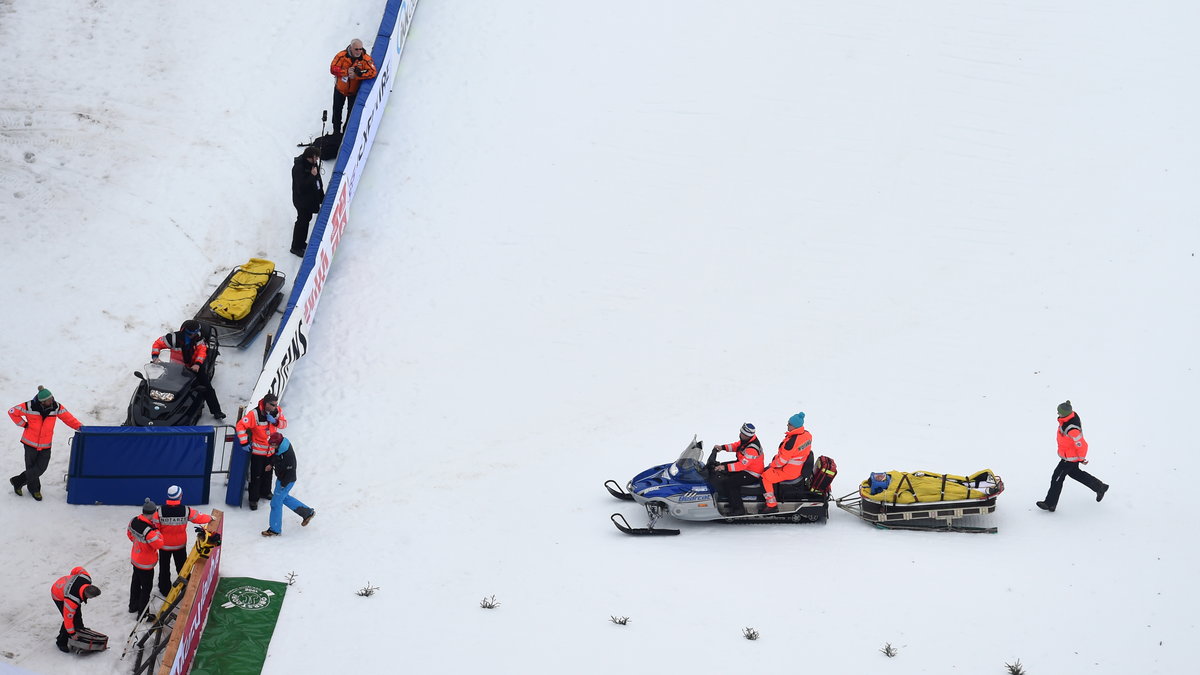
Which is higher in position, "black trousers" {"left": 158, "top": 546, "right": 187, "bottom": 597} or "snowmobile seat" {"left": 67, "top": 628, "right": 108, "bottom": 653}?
"black trousers" {"left": 158, "top": 546, "right": 187, "bottom": 597}

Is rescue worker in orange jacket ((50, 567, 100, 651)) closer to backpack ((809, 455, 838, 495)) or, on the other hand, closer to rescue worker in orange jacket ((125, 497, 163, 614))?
rescue worker in orange jacket ((125, 497, 163, 614))

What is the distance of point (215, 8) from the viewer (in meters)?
19.8

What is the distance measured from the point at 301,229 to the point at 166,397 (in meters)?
3.79

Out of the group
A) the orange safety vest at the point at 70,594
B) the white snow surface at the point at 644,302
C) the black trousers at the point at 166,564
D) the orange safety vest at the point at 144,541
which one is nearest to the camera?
the orange safety vest at the point at 70,594

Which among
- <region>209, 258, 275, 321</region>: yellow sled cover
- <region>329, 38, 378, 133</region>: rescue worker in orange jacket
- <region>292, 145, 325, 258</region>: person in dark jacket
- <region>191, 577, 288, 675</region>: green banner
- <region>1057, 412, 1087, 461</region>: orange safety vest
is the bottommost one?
<region>191, 577, 288, 675</region>: green banner

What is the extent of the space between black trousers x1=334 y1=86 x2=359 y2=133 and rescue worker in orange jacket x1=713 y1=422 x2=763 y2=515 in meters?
8.67

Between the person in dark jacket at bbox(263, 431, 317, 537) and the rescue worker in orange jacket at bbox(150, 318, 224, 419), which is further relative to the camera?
the rescue worker in orange jacket at bbox(150, 318, 224, 419)

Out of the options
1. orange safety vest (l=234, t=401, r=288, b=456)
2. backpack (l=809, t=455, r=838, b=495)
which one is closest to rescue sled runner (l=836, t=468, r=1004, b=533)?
backpack (l=809, t=455, r=838, b=495)

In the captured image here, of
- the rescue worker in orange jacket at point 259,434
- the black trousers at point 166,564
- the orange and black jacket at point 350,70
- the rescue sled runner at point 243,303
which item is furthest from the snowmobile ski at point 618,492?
the orange and black jacket at point 350,70

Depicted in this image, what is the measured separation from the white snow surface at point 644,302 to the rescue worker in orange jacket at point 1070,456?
33 centimetres

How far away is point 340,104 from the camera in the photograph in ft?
57.5

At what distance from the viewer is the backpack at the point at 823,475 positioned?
12688 mm

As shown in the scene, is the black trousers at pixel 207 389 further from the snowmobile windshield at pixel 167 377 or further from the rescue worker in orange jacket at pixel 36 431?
the rescue worker in orange jacket at pixel 36 431

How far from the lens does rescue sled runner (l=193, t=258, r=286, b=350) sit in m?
14.7
